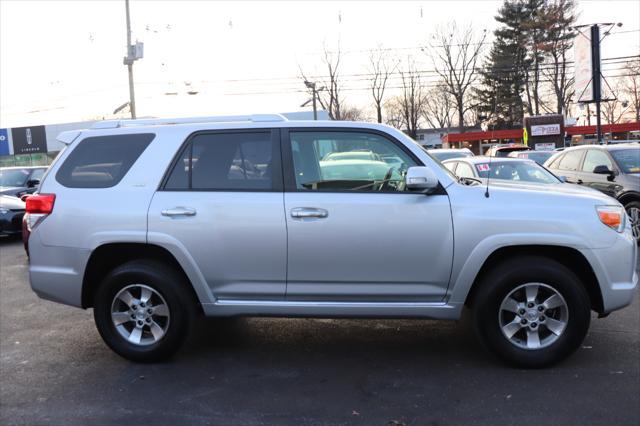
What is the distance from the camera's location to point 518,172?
30.5 ft

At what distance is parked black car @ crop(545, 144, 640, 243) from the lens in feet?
29.9

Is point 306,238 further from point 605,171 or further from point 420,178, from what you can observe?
point 605,171

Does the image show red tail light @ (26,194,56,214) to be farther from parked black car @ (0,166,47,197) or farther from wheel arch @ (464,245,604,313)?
parked black car @ (0,166,47,197)

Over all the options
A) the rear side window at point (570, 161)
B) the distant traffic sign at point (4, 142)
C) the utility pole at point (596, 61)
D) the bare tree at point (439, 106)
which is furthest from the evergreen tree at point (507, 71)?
the rear side window at point (570, 161)

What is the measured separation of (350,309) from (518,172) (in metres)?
6.10

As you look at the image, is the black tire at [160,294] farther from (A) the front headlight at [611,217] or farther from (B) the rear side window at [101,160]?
(A) the front headlight at [611,217]

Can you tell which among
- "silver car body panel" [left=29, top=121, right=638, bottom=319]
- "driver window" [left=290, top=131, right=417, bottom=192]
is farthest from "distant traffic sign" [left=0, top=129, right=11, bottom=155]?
"driver window" [left=290, top=131, right=417, bottom=192]

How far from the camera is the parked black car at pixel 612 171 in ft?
29.9

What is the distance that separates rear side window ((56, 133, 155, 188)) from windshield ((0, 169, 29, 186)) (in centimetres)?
1061

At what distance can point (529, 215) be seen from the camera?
406cm

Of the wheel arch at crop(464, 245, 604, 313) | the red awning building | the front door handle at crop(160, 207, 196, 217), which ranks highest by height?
the red awning building

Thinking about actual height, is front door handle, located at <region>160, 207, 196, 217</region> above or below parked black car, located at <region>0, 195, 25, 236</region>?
above

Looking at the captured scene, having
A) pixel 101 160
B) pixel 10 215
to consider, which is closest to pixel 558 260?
pixel 101 160

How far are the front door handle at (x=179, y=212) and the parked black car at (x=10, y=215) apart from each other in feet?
29.2
